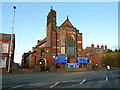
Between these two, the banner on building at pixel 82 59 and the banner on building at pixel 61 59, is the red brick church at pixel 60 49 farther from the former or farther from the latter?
the banner on building at pixel 82 59

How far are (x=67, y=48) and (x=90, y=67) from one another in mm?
8855

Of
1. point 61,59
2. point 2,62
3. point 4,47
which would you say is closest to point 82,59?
point 61,59

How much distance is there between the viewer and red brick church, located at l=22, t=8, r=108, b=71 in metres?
40.1

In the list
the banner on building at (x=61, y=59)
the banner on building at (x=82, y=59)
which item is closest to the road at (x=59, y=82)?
the banner on building at (x=61, y=59)

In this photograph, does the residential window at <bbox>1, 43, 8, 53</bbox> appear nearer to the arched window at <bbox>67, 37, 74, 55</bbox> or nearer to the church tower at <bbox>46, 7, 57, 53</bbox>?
the church tower at <bbox>46, 7, 57, 53</bbox>

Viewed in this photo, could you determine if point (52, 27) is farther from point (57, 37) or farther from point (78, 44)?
point (78, 44)

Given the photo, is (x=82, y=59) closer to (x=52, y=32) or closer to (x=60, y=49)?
(x=60, y=49)

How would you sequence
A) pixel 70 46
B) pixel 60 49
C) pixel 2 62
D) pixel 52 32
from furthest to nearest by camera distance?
pixel 70 46, pixel 52 32, pixel 60 49, pixel 2 62

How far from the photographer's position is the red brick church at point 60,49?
132ft

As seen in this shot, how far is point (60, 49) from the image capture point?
139 ft

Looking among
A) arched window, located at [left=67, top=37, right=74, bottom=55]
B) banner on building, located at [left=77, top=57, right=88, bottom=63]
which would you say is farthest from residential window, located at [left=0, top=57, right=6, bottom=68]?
banner on building, located at [left=77, top=57, right=88, bottom=63]

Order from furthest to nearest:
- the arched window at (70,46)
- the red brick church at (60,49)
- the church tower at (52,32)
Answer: the arched window at (70,46) → the church tower at (52,32) → the red brick church at (60,49)

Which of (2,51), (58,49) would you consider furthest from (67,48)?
(2,51)

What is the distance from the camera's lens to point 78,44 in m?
44.8
